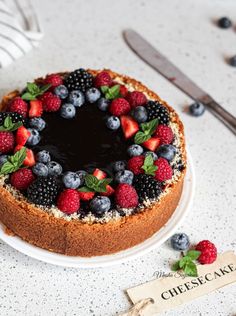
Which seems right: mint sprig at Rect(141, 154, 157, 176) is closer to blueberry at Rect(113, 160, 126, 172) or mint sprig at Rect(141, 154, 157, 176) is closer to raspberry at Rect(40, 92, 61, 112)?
blueberry at Rect(113, 160, 126, 172)

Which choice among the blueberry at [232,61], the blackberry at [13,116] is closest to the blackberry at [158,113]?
the blackberry at [13,116]

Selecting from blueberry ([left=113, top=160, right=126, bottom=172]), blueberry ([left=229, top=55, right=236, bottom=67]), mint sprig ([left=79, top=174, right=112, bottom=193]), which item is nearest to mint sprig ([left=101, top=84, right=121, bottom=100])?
blueberry ([left=113, top=160, right=126, bottom=172])

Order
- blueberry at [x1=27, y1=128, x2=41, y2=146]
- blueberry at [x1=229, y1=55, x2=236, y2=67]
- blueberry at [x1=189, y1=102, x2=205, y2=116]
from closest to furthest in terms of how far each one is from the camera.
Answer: blueberry at [x1=27, y1=128, x2=41, y2=146] < blueberry at [x1=189, y1=102, x2=205, y2=116] < blueberry at [x1=229, y1=55, x2=236, y2=67]

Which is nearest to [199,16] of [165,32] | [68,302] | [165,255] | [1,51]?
[165,32]

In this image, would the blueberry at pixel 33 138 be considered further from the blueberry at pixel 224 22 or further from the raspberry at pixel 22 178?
the blueberry at pixel 224 22

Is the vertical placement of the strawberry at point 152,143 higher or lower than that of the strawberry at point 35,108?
higher
